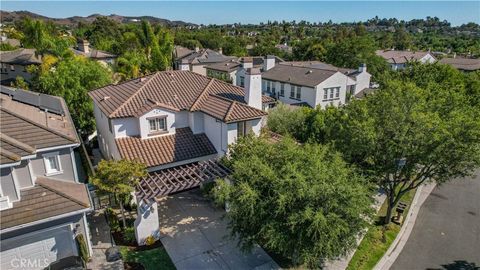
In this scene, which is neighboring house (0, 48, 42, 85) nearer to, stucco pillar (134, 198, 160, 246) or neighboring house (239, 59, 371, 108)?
neighboring house (239, 59, 371, 108)

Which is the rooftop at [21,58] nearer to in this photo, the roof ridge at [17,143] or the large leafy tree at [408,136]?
the roof ridge at [17,143]

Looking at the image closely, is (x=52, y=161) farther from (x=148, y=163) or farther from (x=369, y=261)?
(x=369, y=261)

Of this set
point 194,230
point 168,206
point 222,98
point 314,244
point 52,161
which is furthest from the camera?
point 222,98

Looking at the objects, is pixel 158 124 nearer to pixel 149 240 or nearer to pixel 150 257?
pixel 149 240

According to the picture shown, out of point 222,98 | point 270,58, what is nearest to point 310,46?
point 270,58

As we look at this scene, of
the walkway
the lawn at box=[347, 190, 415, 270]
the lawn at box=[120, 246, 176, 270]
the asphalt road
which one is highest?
the walkway

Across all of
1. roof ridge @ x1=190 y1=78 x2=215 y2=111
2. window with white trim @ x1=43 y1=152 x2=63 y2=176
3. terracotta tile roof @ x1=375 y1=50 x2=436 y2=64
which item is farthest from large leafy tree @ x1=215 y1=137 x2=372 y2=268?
terracotta tile roof @ x1=375 y1=50 x2=436 y2=64

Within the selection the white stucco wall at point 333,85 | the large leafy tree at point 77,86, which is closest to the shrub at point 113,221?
the large leafy tree at point 77,86
